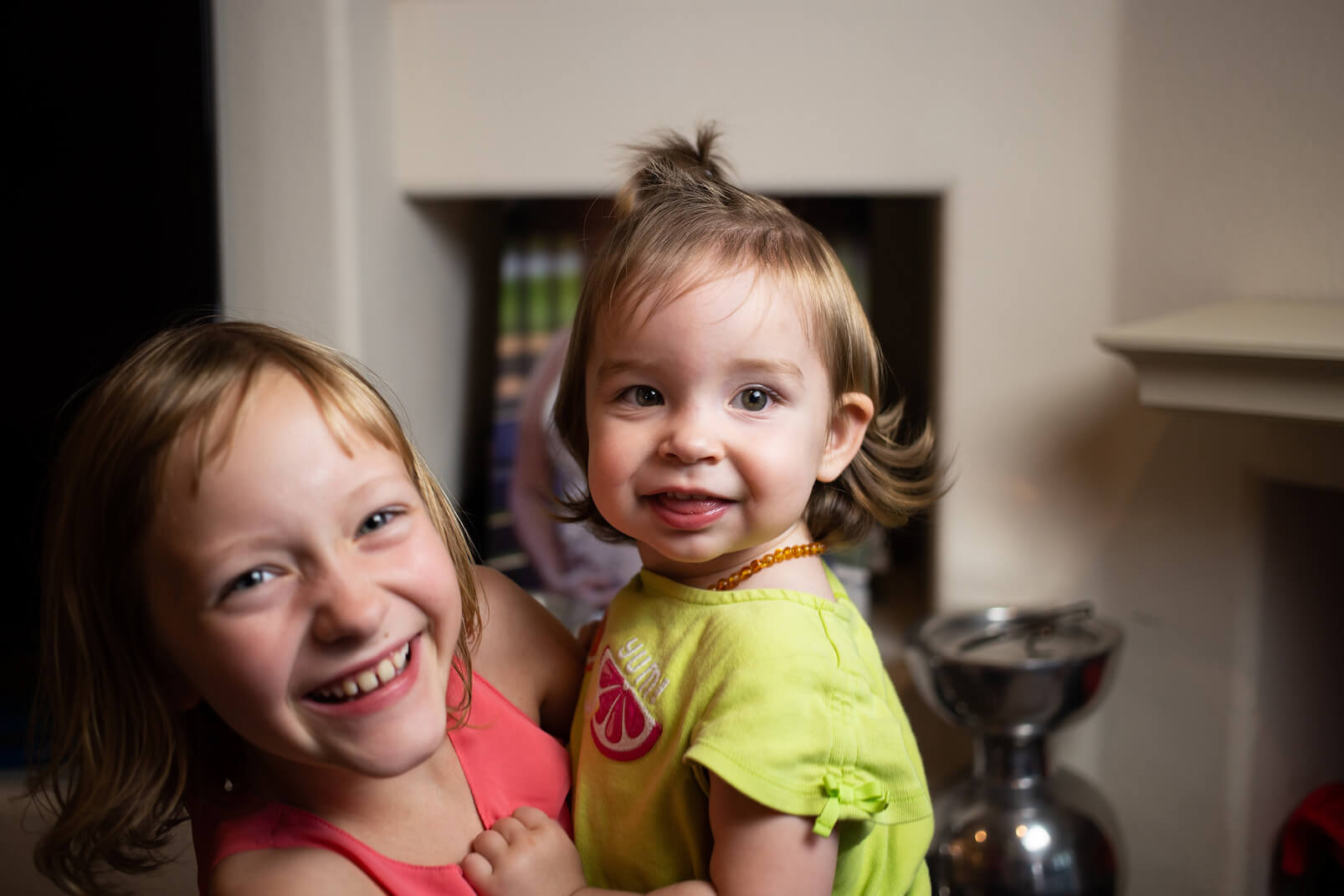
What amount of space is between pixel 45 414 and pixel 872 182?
1340 mm

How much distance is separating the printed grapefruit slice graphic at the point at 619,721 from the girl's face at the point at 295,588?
0.58 ft

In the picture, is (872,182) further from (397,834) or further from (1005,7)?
(397,834)

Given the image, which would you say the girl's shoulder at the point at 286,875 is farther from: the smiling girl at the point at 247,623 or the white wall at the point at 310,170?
the white wall at the point at 310,170

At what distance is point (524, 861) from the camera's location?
706 mm

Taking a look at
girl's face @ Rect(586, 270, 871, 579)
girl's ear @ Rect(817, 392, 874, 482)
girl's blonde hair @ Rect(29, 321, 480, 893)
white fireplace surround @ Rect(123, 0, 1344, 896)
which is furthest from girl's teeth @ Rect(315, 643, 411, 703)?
white fireplace surround @ Rect(123, 0, 1344, 896)

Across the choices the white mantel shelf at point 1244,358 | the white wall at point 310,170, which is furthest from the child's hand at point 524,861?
the white wall at point 310,170

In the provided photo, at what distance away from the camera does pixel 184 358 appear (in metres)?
0.61

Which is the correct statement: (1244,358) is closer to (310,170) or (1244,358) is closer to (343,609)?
(343,609)

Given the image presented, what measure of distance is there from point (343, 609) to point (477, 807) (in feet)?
0.82

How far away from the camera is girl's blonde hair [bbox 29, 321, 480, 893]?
59 cm

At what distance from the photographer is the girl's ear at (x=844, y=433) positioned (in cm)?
82

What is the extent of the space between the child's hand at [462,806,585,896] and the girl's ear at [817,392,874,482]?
33cm

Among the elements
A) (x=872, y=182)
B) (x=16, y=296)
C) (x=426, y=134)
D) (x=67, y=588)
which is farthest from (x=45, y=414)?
(x=872, y=182)

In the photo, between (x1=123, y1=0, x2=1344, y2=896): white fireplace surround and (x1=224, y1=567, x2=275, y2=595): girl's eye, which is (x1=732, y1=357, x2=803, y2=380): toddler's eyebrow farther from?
(x1=123, y1=0, x2=1344, y2=896): white fireplace surround
